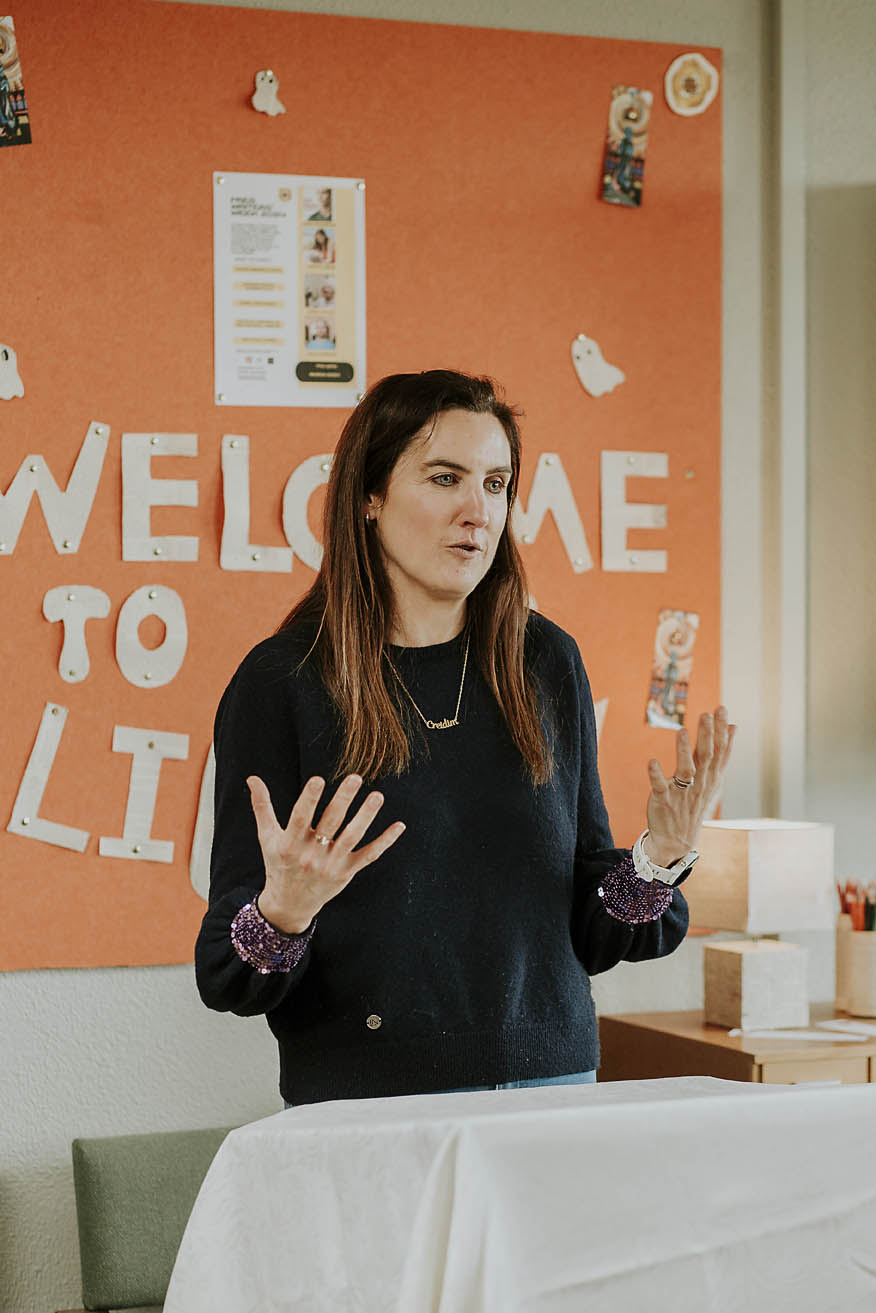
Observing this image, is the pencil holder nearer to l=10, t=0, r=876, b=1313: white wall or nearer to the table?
the table

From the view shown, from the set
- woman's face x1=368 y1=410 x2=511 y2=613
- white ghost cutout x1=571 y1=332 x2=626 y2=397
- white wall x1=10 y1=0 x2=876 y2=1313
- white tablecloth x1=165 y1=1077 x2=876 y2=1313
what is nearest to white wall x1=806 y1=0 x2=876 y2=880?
white wall x1=10 y1=0 x2=876 y2=1313

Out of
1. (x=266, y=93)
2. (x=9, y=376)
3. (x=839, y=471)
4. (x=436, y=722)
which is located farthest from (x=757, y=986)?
(x=266, y=93)

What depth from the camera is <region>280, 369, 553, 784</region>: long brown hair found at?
163 cm

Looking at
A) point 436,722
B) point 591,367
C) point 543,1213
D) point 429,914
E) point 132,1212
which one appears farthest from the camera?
point 591,367

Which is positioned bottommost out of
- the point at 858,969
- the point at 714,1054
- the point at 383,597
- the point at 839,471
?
the point at 714,1054

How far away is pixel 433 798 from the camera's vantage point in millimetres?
1603

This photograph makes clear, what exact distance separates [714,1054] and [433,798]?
4.29 ft

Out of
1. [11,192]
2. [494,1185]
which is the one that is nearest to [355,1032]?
[494,1185]

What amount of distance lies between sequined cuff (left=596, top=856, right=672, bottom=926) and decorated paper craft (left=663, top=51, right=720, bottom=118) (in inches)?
78.5

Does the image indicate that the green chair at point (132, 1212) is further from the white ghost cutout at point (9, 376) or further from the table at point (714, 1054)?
the white ghost cutout at point (9, 376)

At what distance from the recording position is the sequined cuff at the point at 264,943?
1.44 metres

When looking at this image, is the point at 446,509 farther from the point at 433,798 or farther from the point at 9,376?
the point at 9,376

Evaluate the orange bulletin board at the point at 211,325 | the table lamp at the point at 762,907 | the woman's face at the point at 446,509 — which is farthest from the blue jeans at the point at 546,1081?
the orange bulletin board at the point at 211,325

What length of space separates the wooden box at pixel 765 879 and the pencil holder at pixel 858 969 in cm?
10
